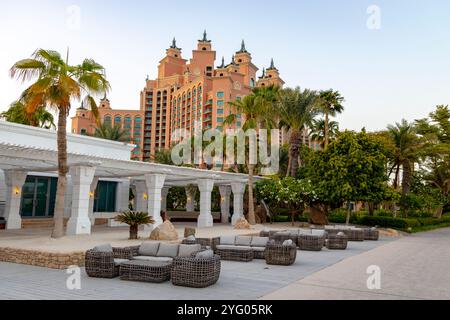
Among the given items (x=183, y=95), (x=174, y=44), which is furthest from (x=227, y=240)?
(x=174, y=44)

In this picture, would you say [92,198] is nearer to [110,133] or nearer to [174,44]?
[110,133]

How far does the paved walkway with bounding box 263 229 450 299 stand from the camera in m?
8.45

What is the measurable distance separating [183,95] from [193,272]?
10503cm

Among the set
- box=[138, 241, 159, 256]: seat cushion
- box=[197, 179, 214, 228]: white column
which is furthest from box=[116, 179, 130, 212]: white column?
box=[138, 241, 159, 256]: seat cushion

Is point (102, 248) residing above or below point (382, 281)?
above

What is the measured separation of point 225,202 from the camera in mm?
Answer: 35750

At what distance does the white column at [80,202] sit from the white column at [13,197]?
246 inches

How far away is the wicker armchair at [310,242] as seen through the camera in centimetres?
1669

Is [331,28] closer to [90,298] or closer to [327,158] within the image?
[90,298]

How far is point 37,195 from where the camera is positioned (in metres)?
27.0

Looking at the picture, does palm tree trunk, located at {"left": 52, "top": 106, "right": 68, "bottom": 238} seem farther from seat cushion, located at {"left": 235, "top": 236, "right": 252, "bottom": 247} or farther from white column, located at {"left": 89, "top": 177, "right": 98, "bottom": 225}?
white column, located at {"left": 89, "top": 177, "right": 98, "bottom": 225}

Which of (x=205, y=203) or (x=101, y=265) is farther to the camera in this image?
(x=205, y=203)

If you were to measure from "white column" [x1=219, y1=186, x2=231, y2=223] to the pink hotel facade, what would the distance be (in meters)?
61.6
